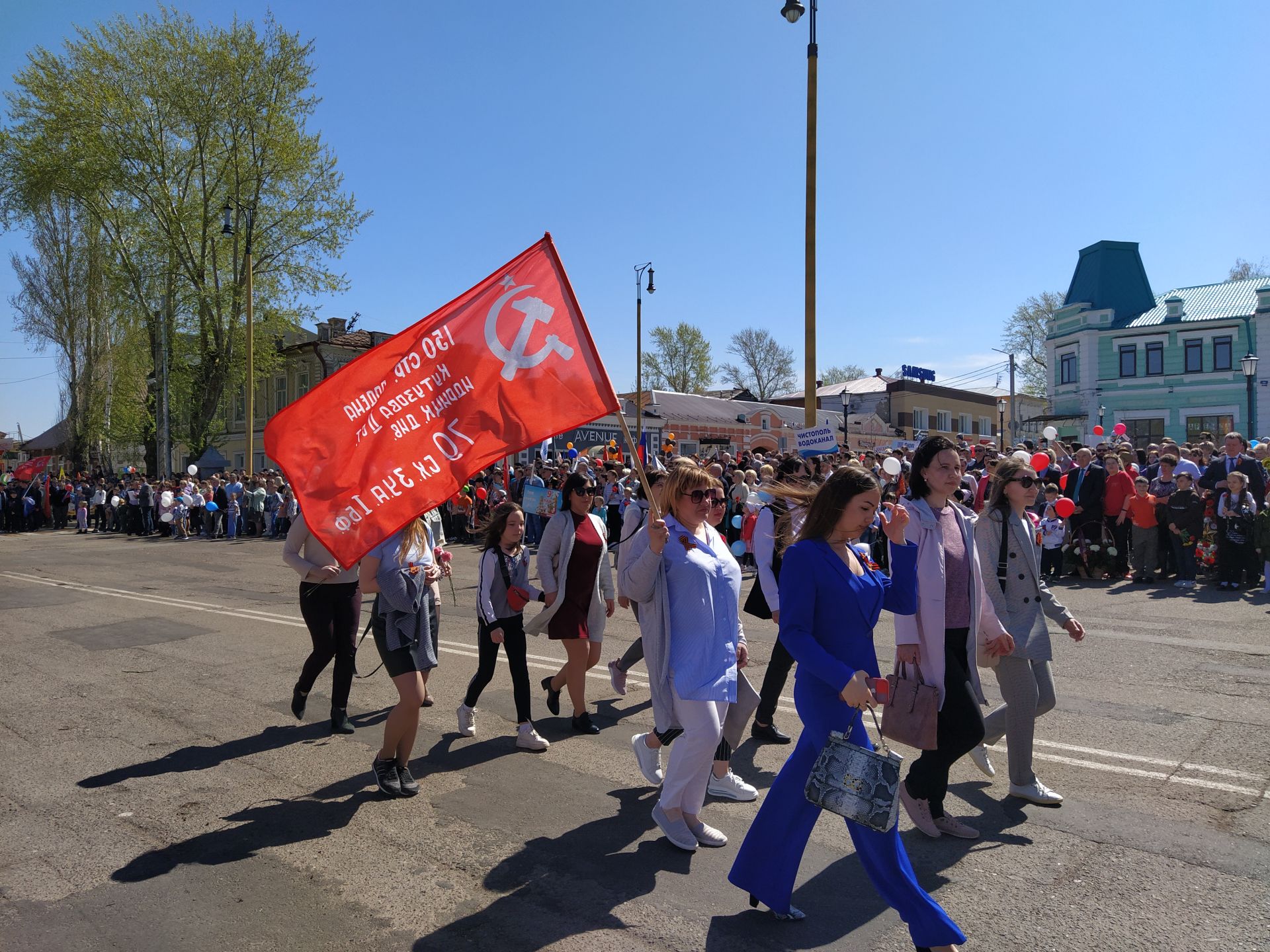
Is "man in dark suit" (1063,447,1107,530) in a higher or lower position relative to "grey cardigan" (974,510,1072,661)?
higher

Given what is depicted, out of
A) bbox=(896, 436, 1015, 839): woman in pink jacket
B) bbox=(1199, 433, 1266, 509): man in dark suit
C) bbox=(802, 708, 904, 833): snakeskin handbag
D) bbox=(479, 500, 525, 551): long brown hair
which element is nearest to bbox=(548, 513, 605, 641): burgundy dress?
bbox=(479, 500, 525, 551): long brown hair

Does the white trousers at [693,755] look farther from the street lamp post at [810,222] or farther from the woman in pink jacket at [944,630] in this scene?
the street lamp post at [810,222]

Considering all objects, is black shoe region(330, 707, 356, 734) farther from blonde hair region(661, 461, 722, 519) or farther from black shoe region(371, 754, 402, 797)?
blonde hair region(661, 461, 722, 519)

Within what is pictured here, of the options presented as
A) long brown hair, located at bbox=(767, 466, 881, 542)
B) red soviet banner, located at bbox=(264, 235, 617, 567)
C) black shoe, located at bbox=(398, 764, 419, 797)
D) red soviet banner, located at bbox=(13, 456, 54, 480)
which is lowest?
black shoe, located at bbox=(398, 764, 419, 797)

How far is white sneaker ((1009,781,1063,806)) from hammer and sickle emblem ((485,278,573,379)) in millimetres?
3383

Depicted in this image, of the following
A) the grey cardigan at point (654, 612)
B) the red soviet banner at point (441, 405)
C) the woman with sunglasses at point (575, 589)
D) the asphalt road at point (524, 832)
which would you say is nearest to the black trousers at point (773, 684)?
the asphalt road at point (524, 832)

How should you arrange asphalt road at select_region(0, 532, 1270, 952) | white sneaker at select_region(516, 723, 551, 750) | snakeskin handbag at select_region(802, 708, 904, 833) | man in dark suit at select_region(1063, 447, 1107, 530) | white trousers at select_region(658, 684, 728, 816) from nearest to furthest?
1. snakeskin handbag at select_region(802, 708, 904, 833)
2. asphalt road at select_region(0, 532, 1270, 952)
3. white trousers at select_region(658, 684, 728, 816)
4. white sneaker at select_region(516, 723, 551, 750)
5. man in dark suit at select_region(1063, 447, 1107, 530)

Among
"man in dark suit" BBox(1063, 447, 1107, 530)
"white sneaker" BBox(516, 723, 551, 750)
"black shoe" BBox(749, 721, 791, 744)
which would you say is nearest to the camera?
"white sneaker" BBox(516, 723, 551, 750)

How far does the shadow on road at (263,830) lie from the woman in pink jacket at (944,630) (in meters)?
2.98

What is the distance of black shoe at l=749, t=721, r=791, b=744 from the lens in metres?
5.86

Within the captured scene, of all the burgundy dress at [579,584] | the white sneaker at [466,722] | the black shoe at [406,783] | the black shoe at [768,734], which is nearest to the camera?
the black shoe at [406,783]

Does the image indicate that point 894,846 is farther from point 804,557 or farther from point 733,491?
point 733,491

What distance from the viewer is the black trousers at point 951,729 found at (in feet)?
13.6

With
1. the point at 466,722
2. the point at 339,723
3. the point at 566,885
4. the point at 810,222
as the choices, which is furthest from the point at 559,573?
the point at 810,222
